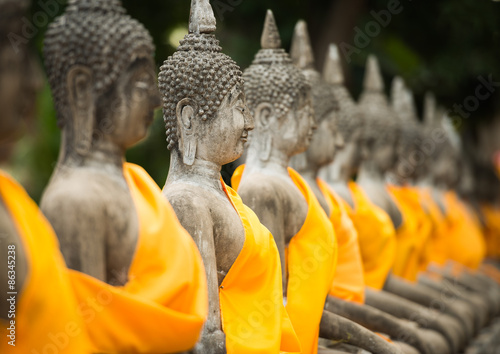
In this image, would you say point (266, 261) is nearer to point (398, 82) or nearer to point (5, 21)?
point (5, 21)

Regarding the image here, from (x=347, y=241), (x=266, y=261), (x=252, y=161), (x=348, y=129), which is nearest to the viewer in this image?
(x=266, y=261)

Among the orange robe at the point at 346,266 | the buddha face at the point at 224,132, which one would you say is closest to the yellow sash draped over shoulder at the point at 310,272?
the orange robe at the point at 346,266

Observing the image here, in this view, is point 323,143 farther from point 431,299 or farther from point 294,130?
point 431,299

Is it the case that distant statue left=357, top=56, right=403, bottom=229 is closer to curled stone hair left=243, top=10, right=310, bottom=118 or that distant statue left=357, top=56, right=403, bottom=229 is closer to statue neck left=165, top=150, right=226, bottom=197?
curled stone hair left=243, top=10, right=310, bottom=118

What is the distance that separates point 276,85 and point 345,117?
1717 mm

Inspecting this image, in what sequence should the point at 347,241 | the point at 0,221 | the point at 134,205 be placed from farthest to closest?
the point at 347,241 → the point at 134,205 → the point at 0,221

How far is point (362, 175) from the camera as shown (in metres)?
7.33

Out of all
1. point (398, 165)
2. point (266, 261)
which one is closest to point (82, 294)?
point (266, 261)

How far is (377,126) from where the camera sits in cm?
724

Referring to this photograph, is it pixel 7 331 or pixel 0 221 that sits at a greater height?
pixel 0 221

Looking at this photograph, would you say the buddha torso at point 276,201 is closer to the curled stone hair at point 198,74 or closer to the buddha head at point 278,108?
the buddha head at point 278,108

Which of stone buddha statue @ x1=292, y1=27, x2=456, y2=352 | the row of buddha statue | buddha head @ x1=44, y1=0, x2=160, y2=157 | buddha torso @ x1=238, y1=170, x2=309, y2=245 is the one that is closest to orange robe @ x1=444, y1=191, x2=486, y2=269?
the row of buddha statue

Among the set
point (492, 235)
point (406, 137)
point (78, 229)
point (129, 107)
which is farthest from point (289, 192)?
point (492, 235)

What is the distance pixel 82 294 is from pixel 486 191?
1095 cm
